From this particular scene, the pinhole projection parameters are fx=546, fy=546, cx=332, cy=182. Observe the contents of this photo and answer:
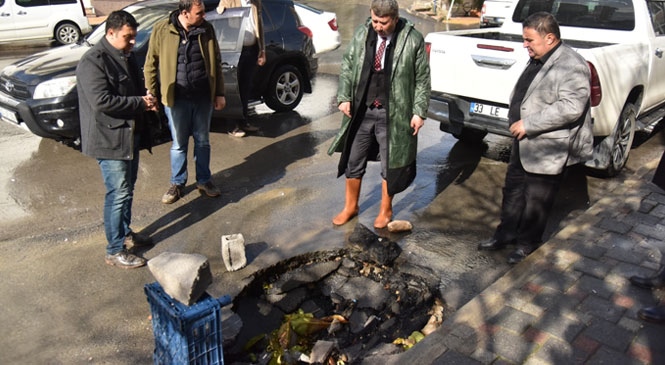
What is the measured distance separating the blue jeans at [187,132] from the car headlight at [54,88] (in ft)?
5.39

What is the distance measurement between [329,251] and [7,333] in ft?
7.44

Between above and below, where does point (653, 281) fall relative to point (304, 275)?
above

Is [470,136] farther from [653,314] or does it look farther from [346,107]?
[653,314]

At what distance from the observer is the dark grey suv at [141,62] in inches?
237

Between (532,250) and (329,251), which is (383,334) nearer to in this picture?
(329,251)

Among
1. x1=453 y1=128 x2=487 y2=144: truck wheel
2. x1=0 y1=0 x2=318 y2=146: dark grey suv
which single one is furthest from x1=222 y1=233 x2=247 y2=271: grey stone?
x1=453 y1=128 x2=487 y2=144: truck wheel

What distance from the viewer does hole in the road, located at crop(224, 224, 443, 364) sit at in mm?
3326

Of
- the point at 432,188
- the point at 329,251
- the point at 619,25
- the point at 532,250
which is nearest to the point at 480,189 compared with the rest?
the point at 432,188

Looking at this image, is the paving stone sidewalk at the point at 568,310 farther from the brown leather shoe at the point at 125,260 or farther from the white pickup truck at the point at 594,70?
the brown leather shoe at the point at 125,260

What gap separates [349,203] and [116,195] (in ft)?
6.42

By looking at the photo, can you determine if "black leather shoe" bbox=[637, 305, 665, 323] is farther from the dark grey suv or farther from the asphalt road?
the dark grey suv

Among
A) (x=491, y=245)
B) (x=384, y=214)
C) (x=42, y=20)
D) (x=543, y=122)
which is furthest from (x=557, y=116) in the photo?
(x=42, y=20)

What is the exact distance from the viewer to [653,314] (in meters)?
3.36

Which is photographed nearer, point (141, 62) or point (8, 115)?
point (8, 115)
